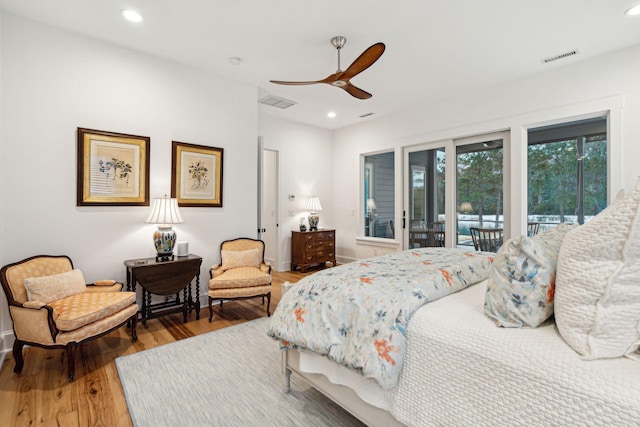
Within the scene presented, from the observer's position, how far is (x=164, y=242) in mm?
3117

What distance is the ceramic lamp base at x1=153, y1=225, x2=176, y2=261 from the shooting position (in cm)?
311

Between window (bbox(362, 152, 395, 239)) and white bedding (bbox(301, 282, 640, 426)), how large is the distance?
4070 mm

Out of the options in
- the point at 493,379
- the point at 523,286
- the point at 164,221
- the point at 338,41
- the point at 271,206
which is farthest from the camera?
the point at 271,206

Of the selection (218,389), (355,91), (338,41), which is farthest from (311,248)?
(218,389)

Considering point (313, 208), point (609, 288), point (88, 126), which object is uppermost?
point (88, 126)

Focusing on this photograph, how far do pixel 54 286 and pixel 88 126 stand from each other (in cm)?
149

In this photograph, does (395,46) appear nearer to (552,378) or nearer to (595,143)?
(595,143)

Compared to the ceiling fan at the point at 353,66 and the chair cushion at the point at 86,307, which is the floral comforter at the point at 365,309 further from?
the ceiling fan at the point at 353,66

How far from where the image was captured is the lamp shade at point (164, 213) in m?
3.09

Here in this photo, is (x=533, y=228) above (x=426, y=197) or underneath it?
underneath

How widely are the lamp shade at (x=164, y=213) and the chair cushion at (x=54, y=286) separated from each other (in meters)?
0.77

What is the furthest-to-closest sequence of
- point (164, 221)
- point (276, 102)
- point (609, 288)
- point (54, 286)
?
point (276, 102) < point (164, 221) < point (54, 286) < point (609, 288)

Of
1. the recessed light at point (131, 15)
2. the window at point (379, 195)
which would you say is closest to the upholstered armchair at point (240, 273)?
the recessed light at point (131, 15)

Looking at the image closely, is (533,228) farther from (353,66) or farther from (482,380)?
(482,380)
